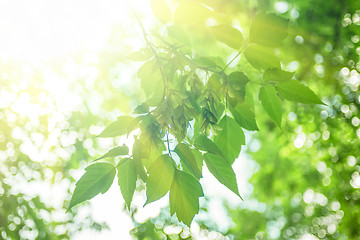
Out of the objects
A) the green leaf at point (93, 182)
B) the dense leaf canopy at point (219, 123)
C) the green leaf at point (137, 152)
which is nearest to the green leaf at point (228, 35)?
the dense leaf canopy at point (219, 123)

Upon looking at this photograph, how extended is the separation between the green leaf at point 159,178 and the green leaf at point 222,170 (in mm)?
114

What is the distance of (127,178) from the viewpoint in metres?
0.86

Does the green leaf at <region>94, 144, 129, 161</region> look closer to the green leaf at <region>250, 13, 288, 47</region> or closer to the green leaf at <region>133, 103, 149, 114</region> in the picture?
the green leaf at <region>133, 103, 149, 114</region>

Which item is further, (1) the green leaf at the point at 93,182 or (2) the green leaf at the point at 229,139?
(2) the green leaf at the point at 229,139

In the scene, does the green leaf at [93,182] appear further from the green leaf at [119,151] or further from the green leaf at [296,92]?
the green leaf at [296,92]

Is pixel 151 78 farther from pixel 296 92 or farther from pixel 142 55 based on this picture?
pixel 296 92

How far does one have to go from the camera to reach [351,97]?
3.11m

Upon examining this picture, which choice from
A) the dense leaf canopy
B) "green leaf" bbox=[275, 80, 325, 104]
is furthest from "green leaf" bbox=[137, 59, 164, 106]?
"green leaf" bbox=[275, 80, 325, 104]

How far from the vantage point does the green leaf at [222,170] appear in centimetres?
80

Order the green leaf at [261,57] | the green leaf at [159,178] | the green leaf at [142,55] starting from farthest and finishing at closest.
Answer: the green leaf at [142,55] → the green leaf at [261,57] → the green leaf at [159,178]

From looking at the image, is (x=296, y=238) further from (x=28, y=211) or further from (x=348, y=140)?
(x=28, y=211)

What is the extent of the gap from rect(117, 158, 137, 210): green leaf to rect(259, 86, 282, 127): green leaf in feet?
1.58

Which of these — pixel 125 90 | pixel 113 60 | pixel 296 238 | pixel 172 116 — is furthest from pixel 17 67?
pixel 296 238

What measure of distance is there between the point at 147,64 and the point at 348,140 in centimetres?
296
